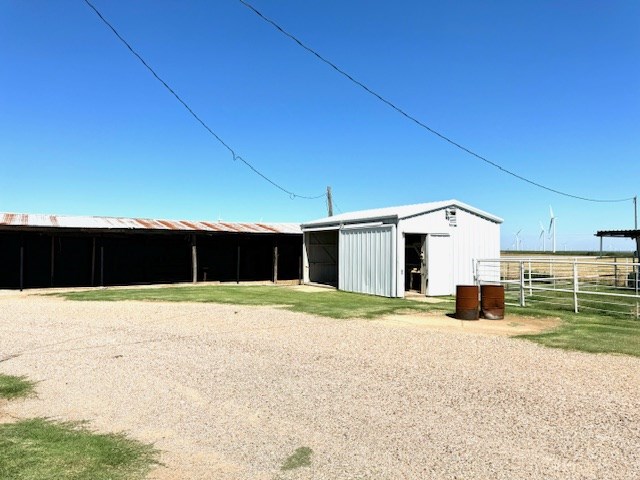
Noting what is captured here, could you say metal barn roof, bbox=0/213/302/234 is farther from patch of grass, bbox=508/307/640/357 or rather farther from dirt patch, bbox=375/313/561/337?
patch of grass, bbox=508/307/640/357

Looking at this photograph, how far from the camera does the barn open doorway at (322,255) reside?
26.4 meters

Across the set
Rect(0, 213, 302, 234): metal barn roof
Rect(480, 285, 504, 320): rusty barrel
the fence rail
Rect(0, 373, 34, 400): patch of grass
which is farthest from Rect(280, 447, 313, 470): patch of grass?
Rect(0, 213, 302, 234): metal barn roof

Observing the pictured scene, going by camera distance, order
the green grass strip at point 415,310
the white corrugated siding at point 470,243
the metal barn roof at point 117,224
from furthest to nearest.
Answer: the metal barn roof at point 117,224
the white corrugated siding at point 470,243
the green grass strip at point 415,310

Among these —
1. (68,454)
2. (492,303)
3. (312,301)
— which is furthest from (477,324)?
(68,454)

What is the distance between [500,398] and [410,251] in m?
16.5

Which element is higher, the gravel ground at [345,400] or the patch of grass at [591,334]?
the patch of grass at [591,334]

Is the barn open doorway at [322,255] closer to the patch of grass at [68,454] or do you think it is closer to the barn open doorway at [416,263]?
the barn open doorway at [416,263]

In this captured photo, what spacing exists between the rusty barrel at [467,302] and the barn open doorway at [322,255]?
→ 1383cm

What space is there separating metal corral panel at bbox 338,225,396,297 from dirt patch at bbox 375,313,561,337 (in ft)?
17.7

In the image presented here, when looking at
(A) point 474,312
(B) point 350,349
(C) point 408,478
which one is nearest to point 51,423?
(C) point 408,478

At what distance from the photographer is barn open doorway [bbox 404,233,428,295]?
19406 mm

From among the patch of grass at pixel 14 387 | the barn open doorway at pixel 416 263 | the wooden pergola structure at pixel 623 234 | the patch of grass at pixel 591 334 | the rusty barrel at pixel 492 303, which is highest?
the wooden pergola structure at pixel 623 234

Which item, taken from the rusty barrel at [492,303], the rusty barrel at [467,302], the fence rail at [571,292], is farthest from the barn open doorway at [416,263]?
the rusty barrel at [467,302]

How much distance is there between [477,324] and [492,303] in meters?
1.22
